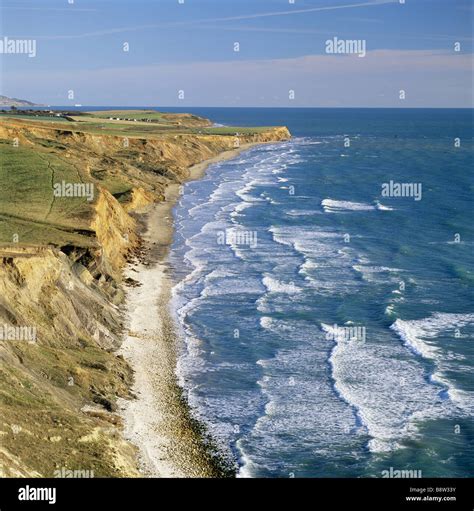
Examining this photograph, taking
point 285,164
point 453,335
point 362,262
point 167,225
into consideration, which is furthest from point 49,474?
point 285,164

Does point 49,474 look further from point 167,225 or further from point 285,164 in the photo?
point 285,164

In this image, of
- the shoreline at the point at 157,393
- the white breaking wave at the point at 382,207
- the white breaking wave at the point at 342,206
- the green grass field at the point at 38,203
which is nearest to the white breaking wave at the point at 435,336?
the shoreline at the point at 157,393

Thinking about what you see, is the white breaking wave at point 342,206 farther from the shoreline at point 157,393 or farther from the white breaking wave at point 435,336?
the white breaking wave at point 435,336

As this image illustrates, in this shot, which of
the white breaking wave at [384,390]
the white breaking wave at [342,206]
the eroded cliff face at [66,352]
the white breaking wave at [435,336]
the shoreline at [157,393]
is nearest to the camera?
the eroded cliff face at [66,352]

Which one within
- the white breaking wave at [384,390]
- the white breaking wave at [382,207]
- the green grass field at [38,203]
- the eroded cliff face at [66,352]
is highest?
the green grass field at [38,203]

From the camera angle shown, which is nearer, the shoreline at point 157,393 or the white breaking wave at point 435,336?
the shoreline at point 157,393

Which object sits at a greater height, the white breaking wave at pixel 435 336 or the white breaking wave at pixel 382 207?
the white breaking wave at pixel 382 207
